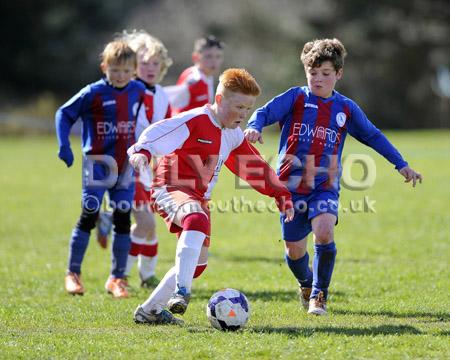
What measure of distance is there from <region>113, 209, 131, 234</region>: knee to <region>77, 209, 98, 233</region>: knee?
0.70 feet

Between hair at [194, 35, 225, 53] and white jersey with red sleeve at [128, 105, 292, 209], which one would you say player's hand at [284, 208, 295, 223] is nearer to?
white jersey with red sleeve at [128, 105, 292, 209]

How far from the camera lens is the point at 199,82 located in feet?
32.4

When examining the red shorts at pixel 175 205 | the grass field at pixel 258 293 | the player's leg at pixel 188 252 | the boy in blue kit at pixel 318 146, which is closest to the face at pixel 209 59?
the grass field at pixel 258 293

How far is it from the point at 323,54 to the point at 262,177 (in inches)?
41.8

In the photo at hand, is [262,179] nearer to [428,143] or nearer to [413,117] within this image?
[428,143]

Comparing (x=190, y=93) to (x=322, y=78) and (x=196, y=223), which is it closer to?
(x=322, y=78)

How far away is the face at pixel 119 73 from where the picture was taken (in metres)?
7.44

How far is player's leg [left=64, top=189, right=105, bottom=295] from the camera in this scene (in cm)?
741

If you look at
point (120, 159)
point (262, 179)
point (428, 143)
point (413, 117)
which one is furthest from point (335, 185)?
point (413, 117)

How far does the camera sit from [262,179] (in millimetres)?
6094

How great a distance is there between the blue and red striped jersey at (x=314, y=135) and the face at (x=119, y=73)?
66.9 inches

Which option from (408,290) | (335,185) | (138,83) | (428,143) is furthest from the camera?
(428,143)

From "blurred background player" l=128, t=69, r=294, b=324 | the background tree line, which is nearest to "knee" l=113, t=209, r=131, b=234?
"blurred background player" l=128, t=69, r=294, b=324

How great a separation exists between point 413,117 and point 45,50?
62.6 ft
